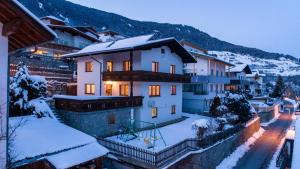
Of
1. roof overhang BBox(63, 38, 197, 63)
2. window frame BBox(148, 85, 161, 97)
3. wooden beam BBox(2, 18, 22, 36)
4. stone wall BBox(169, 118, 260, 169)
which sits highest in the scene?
roof overhang BBox(63, 38, 197, 63)

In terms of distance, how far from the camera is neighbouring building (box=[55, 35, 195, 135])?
21.0 m

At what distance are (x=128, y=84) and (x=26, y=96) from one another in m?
10.9

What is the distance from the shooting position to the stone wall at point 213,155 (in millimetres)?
20344

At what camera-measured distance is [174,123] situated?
98.8 ft

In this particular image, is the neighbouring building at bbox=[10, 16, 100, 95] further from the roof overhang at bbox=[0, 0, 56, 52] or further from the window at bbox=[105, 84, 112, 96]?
the roof overhang at bbox=[0, 0, 56, 52]

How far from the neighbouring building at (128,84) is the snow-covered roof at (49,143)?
134 inches

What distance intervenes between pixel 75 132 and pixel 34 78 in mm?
6310

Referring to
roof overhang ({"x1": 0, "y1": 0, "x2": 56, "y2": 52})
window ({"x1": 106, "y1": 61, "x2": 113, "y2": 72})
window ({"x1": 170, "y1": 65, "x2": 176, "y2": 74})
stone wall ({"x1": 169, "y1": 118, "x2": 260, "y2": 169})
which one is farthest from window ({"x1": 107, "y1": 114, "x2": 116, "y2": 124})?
roof overhang ({"x1": 0, "y1": 0, "x2": 56, "y2": 52})

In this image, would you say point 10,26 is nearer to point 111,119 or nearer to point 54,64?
point 111,119

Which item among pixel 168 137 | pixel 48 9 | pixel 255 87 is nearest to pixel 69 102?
pixel 168 137

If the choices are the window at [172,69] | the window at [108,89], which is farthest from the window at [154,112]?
the window at [172,69]

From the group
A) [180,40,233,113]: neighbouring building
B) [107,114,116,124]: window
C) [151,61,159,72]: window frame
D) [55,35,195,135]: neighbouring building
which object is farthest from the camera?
[180,40,233,113]: neighbouring building

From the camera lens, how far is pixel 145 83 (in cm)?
2656

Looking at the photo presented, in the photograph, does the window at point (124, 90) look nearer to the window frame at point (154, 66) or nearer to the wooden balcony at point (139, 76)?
the wooden balcony at point (139, 76)
